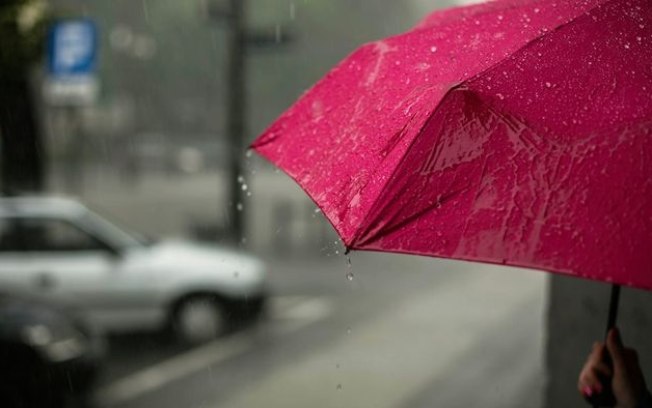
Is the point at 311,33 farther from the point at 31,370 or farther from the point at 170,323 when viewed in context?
the point at 31,370

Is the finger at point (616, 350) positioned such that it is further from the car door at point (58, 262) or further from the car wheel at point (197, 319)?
the car wheel at point (197, 319)

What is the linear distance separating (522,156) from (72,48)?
966cm

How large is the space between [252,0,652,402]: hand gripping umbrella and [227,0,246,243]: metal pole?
35.0 feet

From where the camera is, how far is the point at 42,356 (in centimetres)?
630

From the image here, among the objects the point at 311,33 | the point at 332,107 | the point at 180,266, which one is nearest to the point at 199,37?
the point at 311,33

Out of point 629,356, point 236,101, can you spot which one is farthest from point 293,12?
point 629,356

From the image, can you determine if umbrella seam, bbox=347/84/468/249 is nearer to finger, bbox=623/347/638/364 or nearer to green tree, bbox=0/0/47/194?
finger, bbox=623/347/638/364

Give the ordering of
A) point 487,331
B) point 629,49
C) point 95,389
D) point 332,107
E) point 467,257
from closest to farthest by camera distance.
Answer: point 467,257
point 629,49
point 332,107
point 95,389
point 487,331

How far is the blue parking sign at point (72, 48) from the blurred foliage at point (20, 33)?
1.37 ft

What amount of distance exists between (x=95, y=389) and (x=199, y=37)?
38.2 m

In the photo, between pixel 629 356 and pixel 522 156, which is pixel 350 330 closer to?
pixel 629 356

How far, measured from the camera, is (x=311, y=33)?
37281 mm

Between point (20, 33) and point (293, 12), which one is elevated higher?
point (20, 33)

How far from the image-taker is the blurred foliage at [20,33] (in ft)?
29.6
